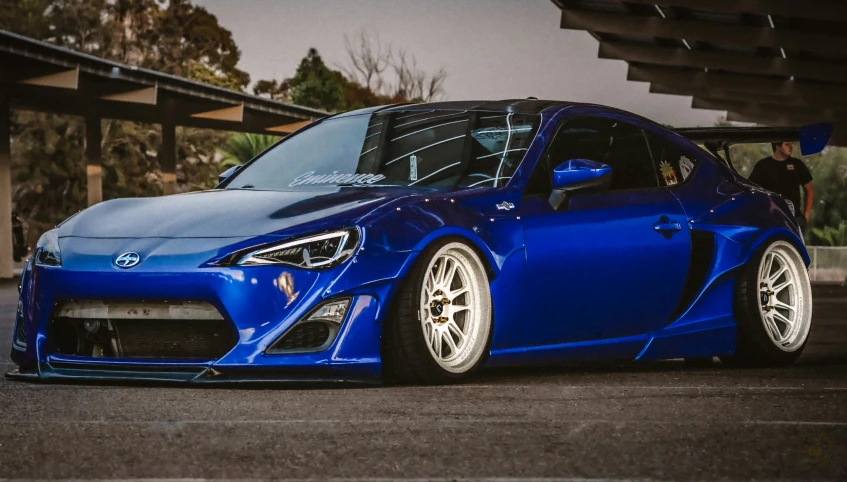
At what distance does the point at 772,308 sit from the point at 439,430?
364 cm

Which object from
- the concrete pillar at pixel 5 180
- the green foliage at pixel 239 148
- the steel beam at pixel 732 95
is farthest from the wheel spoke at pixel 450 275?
the green foliage at pixel 239 148

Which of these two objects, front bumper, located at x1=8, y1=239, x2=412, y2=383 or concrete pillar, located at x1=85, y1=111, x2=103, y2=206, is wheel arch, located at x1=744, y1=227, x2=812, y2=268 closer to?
front bumper, located at x1=8, y1=239, x2=412, y2=383

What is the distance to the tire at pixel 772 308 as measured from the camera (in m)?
7.83

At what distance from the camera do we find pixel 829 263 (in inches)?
1623

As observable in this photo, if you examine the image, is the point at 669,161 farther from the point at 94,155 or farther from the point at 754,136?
the point at 94,155

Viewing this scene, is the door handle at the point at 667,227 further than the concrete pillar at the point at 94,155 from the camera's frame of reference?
No

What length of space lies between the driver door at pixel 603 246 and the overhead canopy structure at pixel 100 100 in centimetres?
2403

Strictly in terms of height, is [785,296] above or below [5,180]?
above

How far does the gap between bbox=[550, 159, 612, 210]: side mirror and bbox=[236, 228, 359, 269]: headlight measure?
126 centimetres

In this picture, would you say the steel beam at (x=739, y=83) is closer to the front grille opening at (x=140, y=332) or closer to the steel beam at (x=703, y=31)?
the steel beam at (x=703, y=31)

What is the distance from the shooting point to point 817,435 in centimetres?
488

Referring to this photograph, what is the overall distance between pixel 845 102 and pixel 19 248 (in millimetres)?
31439

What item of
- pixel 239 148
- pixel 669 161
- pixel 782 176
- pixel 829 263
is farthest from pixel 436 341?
pixel 239 148

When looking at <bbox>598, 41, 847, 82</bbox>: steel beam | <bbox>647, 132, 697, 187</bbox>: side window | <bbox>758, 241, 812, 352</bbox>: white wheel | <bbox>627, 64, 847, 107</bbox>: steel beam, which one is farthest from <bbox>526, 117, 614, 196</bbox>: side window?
<bbox>627, 64, 847, 107</bbox>: steel beam
